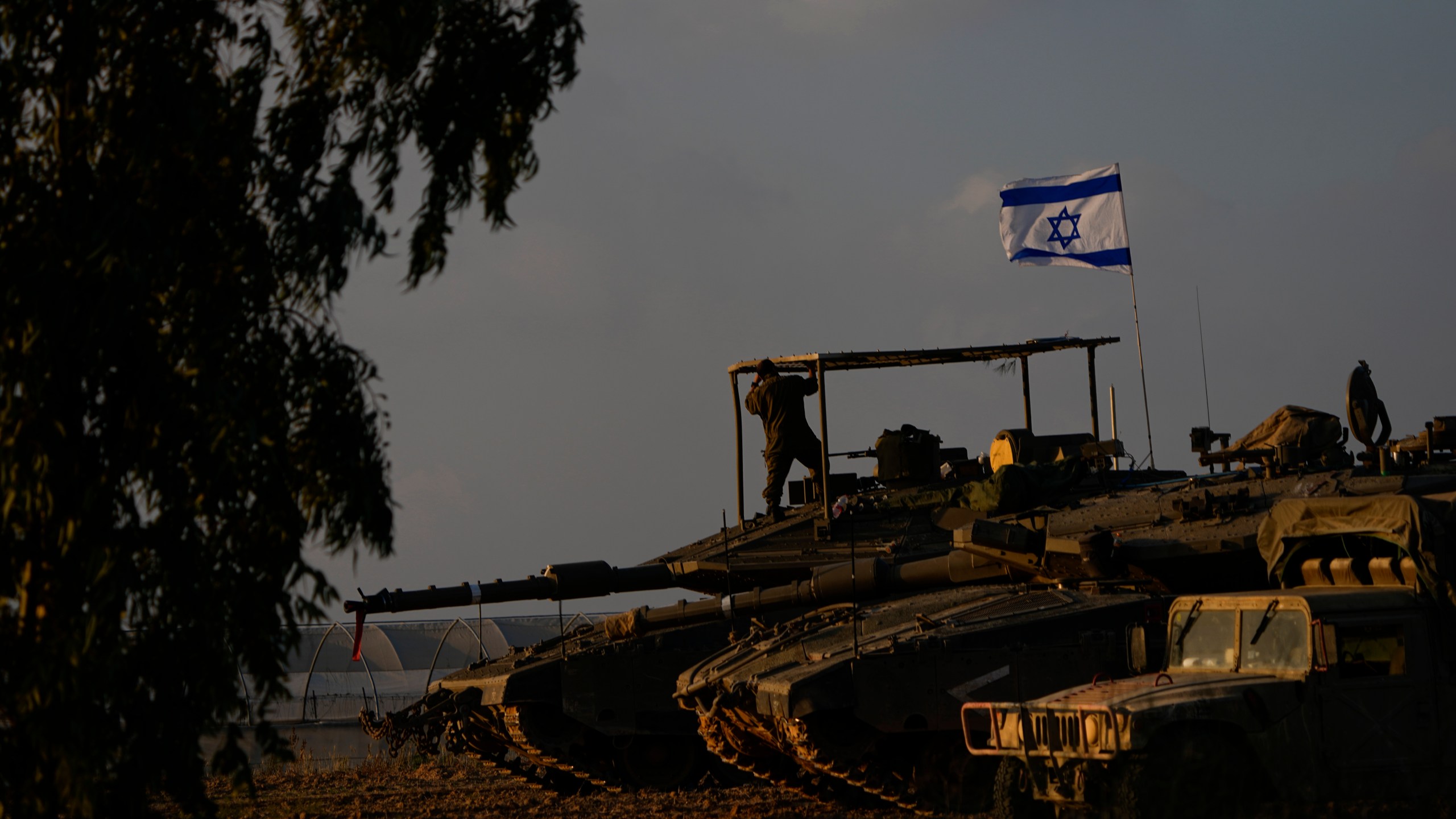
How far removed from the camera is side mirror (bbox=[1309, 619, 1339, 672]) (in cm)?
945

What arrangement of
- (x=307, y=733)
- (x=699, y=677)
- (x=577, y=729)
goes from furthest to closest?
(x=307, y=733), (x=577, y=729), (x=699, y=677)

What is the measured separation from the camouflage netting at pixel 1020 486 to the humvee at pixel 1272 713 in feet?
19.7

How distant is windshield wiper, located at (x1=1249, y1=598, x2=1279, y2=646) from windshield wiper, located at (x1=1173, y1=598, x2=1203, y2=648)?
559 millimetres

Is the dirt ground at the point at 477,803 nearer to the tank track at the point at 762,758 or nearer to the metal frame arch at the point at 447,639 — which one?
the tank track at the point at 762,758

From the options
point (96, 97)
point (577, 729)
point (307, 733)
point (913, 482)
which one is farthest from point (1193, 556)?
point (307, 733)

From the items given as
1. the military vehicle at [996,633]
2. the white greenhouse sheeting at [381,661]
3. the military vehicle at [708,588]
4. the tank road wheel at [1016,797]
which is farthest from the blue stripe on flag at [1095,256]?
the tank road wheel at [1016,797]

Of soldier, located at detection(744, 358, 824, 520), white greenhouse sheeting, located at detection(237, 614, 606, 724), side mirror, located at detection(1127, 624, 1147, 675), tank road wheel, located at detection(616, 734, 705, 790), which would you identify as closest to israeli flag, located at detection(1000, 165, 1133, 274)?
soldier, located at detection(744, 358, 824, 520)

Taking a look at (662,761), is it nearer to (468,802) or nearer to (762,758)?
(468,802)

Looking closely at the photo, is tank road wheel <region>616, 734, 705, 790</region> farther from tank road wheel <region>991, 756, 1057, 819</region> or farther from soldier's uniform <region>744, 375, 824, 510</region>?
tank road wheel <region>991, 756, 1057, 819</region>

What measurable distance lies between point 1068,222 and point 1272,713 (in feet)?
41.3

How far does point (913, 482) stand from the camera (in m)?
18.8

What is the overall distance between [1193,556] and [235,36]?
823 centimetres

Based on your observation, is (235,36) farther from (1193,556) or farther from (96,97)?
(1193,556)

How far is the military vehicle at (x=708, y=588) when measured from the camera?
1647 cm
